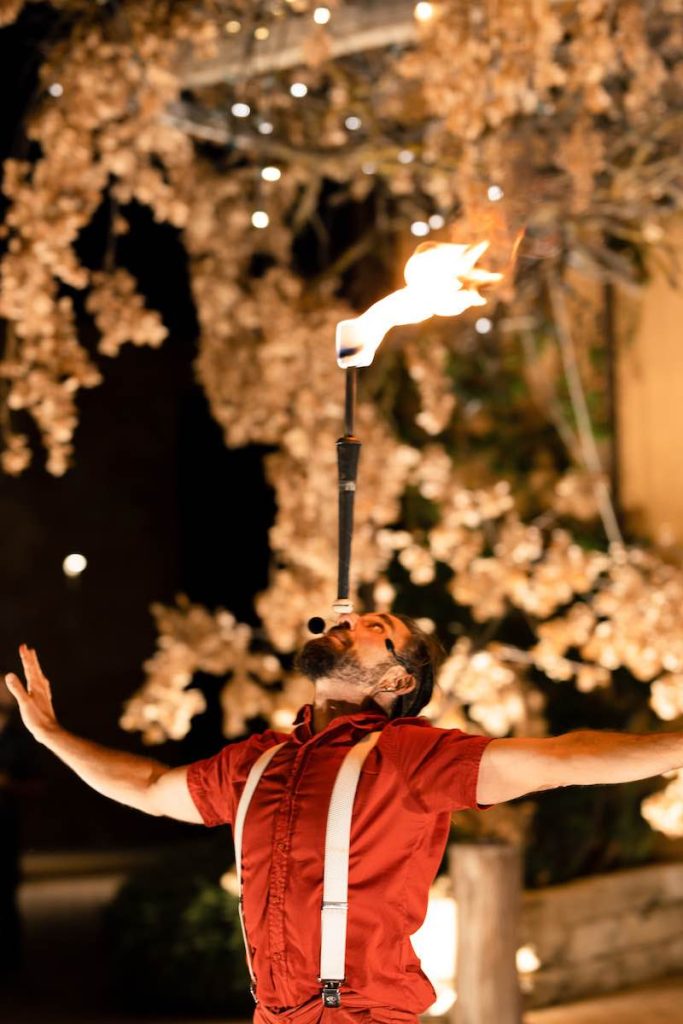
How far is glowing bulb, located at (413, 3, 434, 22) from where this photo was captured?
222 inches

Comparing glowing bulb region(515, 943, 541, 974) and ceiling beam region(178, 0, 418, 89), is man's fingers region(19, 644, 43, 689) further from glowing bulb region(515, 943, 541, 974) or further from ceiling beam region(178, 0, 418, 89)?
glowing bulb region(515, 943, 541, 974)

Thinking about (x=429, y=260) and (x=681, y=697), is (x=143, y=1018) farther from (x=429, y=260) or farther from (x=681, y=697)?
(x=429, y=260)

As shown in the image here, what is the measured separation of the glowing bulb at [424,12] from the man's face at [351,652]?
3342mm

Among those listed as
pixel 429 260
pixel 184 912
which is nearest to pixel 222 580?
pixel 184 912

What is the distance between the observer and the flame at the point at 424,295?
3389 mm

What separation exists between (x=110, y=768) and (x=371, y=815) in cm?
79

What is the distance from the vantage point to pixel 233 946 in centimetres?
737

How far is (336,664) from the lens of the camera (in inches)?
118

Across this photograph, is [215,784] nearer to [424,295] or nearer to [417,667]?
[417,667]

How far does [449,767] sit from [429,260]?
1.37m

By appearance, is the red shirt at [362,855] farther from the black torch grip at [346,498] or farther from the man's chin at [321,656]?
the black torch grip at [346,498]

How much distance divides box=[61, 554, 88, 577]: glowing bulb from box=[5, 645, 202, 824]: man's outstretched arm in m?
5.63

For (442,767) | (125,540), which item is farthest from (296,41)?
(442,767)

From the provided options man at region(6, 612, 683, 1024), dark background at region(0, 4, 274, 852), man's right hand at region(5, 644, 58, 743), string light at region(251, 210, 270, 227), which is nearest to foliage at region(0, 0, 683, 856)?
string light at region(251, 210, 270, 227)
